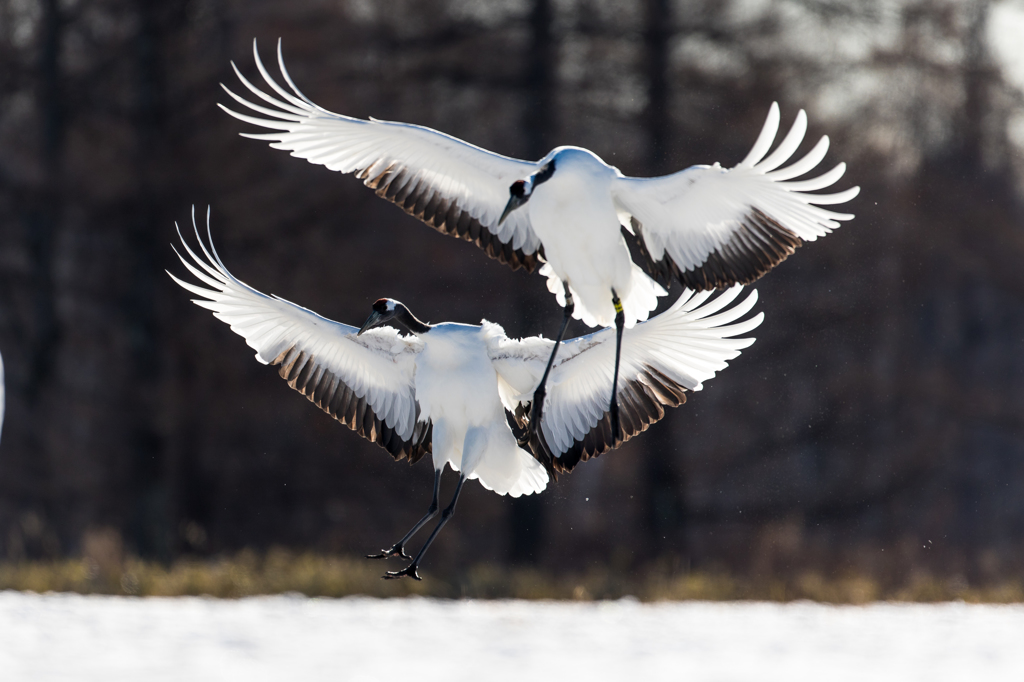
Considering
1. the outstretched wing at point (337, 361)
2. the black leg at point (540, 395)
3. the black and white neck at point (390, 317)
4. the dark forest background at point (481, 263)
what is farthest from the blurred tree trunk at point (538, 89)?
the black and white neck at point (390, 317)

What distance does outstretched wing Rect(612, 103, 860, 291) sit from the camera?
13.9 ft

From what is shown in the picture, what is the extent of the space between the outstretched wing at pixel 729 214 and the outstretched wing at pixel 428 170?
23.5 inches

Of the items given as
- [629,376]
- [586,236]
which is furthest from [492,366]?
[629,376]

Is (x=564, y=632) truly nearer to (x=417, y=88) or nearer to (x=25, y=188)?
(x=417, y=88)

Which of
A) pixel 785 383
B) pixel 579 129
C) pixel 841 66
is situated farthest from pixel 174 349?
pixel 841 66

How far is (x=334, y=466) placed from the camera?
17.3m

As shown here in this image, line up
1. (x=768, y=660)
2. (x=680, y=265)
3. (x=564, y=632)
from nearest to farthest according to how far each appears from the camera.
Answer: (x=680, y=265), (x=768, y=660), (x=564, y=632)

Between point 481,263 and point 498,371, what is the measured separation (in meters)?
11.9

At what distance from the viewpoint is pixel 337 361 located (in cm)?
488

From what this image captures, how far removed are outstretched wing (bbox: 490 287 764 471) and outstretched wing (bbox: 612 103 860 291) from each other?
0.29 metres

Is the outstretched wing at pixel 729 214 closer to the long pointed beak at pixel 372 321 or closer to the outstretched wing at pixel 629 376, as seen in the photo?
the outstretched wing at pixel 629 376

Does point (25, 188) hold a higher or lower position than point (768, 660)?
higher

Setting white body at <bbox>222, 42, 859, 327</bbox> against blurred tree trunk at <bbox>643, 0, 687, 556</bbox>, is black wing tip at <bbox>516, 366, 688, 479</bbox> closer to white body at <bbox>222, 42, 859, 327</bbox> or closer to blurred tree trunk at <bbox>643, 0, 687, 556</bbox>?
white body at <bbox>222, 42, 859, 327</bbox>

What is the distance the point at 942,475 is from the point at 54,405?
13.3 m
